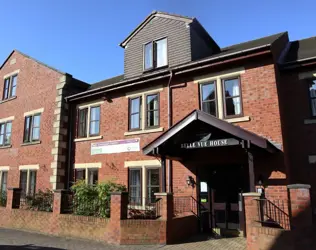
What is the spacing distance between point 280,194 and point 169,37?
8.64 metres

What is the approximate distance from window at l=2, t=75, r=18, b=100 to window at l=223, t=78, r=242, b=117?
573 inches

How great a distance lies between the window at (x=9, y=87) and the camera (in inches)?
760

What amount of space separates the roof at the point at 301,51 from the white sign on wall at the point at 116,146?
7147mm

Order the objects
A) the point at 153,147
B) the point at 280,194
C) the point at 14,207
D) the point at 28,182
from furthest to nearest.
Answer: the point at 28,182, the point at 14,207, the point at 153,147, the point at 280,194

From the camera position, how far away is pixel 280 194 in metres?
9.17

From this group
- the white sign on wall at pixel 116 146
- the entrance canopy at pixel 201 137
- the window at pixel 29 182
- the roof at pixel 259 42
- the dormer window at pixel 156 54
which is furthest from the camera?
the window at pixel 29 182

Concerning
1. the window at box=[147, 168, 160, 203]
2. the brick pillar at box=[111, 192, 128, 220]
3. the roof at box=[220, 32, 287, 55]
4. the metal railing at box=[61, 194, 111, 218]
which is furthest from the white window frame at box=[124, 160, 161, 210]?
the roof at box=[220, 32, 287, 55]

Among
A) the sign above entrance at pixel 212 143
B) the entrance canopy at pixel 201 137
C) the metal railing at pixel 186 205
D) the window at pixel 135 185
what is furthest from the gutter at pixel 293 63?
the window at pixel 135 185

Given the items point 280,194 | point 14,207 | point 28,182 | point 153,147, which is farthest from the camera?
point 28,182

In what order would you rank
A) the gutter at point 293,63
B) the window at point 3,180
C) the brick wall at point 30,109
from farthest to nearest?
the window at point 3,180, the brick wall at point 30,109, the gutter at point 293,63

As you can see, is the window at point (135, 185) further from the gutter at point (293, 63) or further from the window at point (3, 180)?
the window at point (3, 180)

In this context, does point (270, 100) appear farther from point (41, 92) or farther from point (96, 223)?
point (41, 92)

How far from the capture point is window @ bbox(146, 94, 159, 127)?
12.7 metres

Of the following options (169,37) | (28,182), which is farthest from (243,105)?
(28,182)
